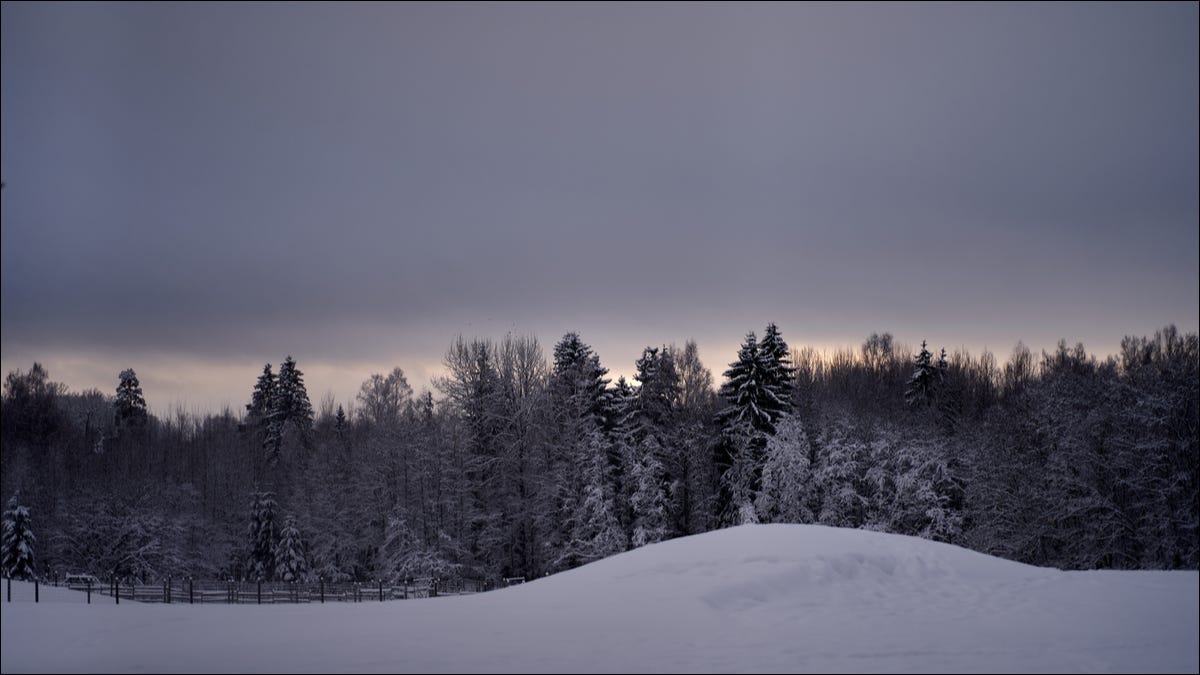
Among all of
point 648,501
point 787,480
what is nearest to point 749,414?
point 787,480

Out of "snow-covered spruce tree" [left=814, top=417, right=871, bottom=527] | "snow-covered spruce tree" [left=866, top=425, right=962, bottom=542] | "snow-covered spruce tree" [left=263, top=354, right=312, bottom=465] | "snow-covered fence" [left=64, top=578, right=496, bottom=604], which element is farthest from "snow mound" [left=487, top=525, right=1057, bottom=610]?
"snow-covered spruce tree" [left=263, top=354, right=312, bottom=465]

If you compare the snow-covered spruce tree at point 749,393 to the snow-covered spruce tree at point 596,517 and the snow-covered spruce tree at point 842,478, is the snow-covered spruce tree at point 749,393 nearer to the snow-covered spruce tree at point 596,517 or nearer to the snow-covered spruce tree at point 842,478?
the snow-covered spruce tree at point 842,478

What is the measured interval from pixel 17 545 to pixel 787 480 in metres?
41.2

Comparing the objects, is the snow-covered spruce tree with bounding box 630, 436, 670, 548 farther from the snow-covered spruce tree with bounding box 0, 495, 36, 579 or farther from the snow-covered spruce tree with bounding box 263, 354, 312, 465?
the snow-covered spruce tree with bounding box 263, 354, 312, 465

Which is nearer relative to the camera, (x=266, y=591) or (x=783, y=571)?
(x=783, y=571)

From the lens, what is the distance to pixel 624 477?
4975cm

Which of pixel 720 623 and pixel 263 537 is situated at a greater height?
pixel 720 623

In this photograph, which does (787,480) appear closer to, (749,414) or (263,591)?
(749,414)

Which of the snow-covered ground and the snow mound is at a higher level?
the snow mound

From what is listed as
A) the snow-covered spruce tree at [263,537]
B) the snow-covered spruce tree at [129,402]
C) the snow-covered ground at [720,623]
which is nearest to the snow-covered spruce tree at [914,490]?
the snow-covered ground at [720,623]

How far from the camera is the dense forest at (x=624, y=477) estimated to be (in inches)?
1606

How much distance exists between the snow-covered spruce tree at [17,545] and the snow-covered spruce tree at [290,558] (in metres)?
16.9

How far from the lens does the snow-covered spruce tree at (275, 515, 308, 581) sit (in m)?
59.7

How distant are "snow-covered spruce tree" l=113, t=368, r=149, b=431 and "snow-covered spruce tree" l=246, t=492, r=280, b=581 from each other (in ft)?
110
